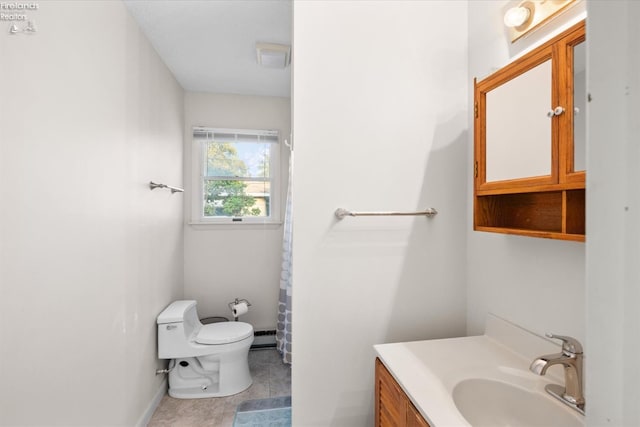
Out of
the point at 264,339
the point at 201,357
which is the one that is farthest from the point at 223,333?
the point at 264,339

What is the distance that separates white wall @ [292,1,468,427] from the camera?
1356 millimetres

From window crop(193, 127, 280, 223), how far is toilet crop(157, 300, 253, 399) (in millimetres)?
1007

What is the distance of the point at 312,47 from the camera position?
1.35 meters

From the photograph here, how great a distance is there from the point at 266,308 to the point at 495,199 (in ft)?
7.84

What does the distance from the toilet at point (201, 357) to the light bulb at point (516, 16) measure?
2.44 metres

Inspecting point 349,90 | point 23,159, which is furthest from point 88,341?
point 349,90

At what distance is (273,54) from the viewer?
2.15 metres

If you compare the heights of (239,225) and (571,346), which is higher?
(239,225)

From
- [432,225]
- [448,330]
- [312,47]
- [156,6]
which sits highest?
[156,6]

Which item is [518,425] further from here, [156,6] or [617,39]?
[156,6]

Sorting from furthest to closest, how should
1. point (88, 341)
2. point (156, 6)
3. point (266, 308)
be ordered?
point (266, 308)
point (156, 6)
point (88, 341)

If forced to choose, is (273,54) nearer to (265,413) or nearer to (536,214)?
(536,214)

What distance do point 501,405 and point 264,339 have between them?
7.82ft

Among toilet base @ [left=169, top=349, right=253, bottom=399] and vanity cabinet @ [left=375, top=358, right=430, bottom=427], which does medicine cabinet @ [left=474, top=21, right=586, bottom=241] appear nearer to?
vanity cabinet @ [left=375, top=358, right=430, bottom=427]
